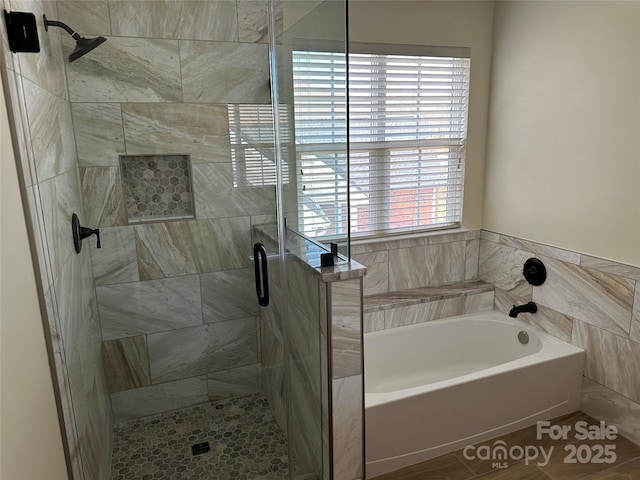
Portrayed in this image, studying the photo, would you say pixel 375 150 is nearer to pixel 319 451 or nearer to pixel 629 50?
pixel 629 50

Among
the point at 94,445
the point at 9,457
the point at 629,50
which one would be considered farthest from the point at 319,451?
the point at 629,50

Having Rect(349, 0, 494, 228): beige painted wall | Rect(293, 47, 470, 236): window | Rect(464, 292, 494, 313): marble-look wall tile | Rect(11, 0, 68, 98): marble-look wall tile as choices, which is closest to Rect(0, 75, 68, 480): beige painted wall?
Rect(11, 0, 68, 98): marble-look wall tile

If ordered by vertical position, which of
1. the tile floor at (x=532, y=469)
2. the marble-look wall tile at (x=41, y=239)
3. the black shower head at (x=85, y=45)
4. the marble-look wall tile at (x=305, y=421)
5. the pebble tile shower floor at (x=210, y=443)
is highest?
the black shower head at (x=85, y=45)

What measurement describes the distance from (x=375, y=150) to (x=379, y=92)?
36 centimetres

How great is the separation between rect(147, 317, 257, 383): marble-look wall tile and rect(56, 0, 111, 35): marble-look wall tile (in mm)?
1730

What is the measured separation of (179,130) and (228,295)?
1.05m

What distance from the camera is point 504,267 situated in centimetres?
307

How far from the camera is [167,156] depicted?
2.56 m

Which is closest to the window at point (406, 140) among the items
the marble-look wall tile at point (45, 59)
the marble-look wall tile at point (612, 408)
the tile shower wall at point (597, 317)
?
the tile shower wall at point (597, 317)

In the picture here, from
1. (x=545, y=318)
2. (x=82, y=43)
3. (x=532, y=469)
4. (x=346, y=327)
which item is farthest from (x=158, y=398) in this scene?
(x=545, y=318)

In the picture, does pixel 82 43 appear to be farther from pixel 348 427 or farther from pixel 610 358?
A: pixel 610 358

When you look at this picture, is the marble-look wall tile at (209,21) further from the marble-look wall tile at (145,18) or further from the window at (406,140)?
the window at (406,140)

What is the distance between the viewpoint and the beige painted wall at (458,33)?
267 cm

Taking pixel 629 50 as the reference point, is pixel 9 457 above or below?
below
